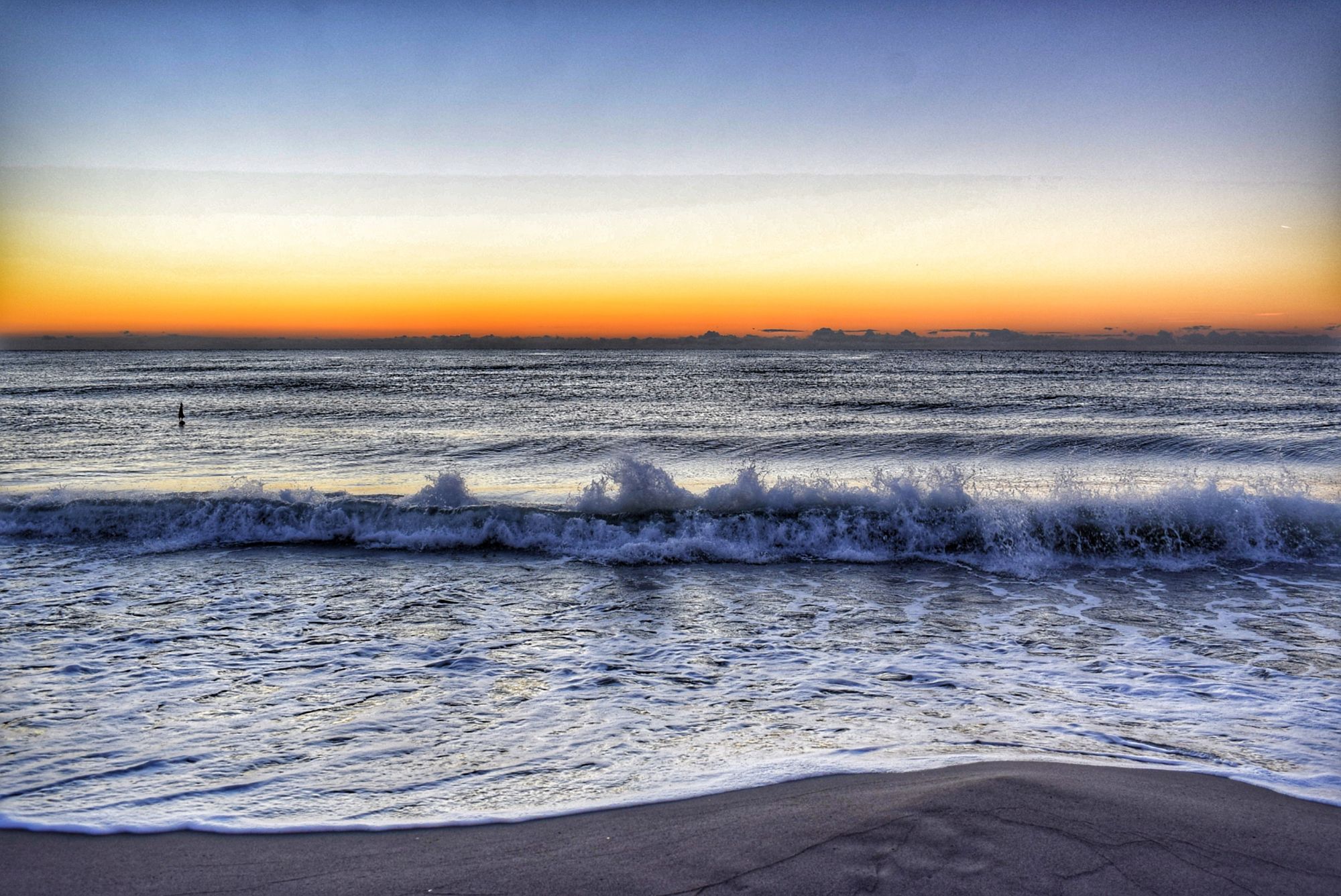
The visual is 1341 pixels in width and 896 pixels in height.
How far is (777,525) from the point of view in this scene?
11.3m

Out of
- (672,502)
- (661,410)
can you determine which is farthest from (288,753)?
(661,410)

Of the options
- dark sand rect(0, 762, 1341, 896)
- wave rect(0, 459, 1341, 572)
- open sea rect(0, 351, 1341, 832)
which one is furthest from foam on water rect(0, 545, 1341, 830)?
wave rect(0, 459, 1341, 572)

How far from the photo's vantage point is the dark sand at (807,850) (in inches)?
126

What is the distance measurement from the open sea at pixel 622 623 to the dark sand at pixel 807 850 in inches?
8.9

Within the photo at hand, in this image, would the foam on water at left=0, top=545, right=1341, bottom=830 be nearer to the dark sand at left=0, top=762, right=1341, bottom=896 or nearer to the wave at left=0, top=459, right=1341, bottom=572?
the dark sand at left=0, top=762, right=1341, bottom=896

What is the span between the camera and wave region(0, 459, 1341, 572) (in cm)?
1062

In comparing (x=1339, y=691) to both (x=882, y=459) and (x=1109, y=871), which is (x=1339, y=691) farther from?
(x=882, y=459)

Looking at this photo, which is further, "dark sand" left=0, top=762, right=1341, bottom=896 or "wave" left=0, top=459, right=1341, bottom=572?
"wave" left=0, top=459, right=1341, bottom=572

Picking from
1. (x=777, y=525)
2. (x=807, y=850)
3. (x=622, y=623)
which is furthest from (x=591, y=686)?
(x=777, y=525)

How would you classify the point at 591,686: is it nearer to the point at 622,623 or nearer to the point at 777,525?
the point at 622,623

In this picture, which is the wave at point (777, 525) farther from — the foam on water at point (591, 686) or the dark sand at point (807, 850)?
the dark sand at point (807, 850)

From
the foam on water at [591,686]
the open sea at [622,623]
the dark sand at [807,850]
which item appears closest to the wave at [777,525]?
the open sea at [622,623]

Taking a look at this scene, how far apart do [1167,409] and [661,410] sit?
60.5 ft

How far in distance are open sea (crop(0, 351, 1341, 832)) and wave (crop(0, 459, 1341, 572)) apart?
0.18ft
